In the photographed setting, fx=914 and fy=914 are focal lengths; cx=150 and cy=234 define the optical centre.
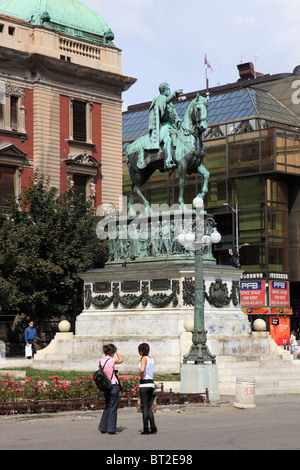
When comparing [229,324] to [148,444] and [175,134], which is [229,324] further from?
[148,444]

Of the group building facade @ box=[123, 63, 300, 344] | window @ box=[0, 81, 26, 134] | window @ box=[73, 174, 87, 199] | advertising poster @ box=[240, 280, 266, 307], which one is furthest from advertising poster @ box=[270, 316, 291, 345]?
window @ box=[0, 81, 26, 134]

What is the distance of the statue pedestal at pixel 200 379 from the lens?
24.3 m

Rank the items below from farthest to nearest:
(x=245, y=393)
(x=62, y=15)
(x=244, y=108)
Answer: (x=244, y=108), (x=62, y=15), (x=245, y=393)

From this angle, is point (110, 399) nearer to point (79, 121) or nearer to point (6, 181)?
point (6, 181)

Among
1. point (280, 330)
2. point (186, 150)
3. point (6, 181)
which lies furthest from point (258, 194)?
point (186, 150)

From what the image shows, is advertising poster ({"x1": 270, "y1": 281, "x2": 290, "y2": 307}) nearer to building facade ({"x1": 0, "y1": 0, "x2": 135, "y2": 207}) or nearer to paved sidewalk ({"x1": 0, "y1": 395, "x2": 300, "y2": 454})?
building facade ({"x1": 0, "y1": 0, "x2": 135, "y2": 207})

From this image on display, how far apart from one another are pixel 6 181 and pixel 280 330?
3192 cm

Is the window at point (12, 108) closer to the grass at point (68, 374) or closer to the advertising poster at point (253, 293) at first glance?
the grass at point (68, 374)

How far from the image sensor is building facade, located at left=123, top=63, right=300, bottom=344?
76.9 meters

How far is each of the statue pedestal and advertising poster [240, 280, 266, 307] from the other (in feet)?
168

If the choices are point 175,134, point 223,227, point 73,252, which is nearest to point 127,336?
point 175,134

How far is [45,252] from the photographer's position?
146ft

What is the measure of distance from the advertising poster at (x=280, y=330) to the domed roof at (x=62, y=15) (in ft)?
93.9

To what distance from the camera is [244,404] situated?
893 inches
